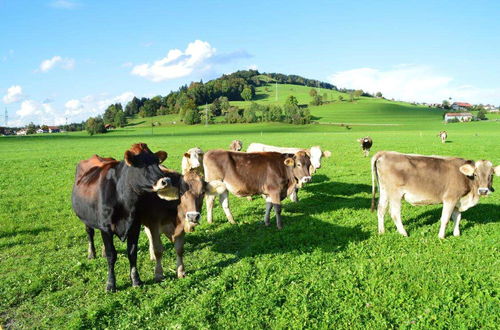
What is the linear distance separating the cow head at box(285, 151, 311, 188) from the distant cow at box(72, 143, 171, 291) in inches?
186

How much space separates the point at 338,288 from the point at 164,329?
10.4ft

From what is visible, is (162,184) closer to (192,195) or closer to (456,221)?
(192,195)

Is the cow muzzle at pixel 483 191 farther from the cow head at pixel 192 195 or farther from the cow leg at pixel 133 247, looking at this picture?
the cow leg at pixel 133 247

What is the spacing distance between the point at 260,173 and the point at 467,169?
17.9 ft

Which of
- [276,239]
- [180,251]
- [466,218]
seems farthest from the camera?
[466,218]

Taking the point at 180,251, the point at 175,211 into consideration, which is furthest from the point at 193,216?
the point at 180,251

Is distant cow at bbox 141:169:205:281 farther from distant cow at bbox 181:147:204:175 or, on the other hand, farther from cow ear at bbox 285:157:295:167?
distant cow at bbox 181:147:204:175

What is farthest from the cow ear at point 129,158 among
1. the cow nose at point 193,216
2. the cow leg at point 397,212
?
the cow leg at point 397,212

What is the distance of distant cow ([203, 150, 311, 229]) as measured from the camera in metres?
10.5

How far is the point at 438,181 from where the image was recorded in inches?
350

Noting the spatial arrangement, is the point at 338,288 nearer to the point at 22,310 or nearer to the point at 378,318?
the point at 378,318

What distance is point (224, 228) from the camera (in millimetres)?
10305

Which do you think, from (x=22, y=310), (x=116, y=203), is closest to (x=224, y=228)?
(x=116, y=203)

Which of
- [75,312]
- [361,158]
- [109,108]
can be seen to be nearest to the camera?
[75,312]
